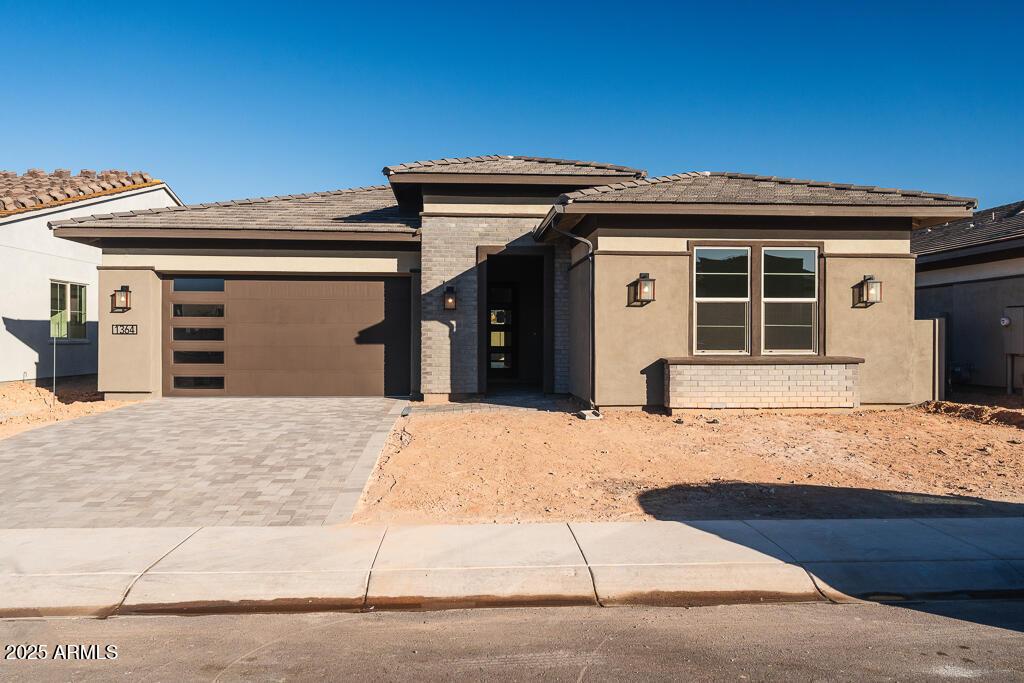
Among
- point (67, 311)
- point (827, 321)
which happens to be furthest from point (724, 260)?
point (67, 311)

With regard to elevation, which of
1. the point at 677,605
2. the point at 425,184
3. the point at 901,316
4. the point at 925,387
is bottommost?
the point at 677,605

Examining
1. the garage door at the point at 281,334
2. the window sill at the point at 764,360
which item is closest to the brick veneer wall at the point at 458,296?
the garage door at the point at 281,334

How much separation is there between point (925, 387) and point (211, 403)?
45.9 ft

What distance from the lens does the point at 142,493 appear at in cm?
695

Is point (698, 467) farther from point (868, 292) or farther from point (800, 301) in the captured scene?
point (868, 292)

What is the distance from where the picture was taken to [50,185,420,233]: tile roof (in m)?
13.7

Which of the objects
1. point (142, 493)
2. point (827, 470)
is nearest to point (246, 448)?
point (142, 493)

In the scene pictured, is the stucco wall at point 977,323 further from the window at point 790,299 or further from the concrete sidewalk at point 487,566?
the concrete sidewalk at point 487,566

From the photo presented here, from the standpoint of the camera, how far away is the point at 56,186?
701 inches

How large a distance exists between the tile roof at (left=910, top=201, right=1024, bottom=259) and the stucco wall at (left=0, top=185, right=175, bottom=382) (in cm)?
2043

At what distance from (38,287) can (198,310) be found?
5.03 m

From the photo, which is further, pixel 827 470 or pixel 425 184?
pixel 425 184

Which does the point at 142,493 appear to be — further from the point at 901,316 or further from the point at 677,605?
the point at 901,316

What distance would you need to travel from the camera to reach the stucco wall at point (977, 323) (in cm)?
1395
